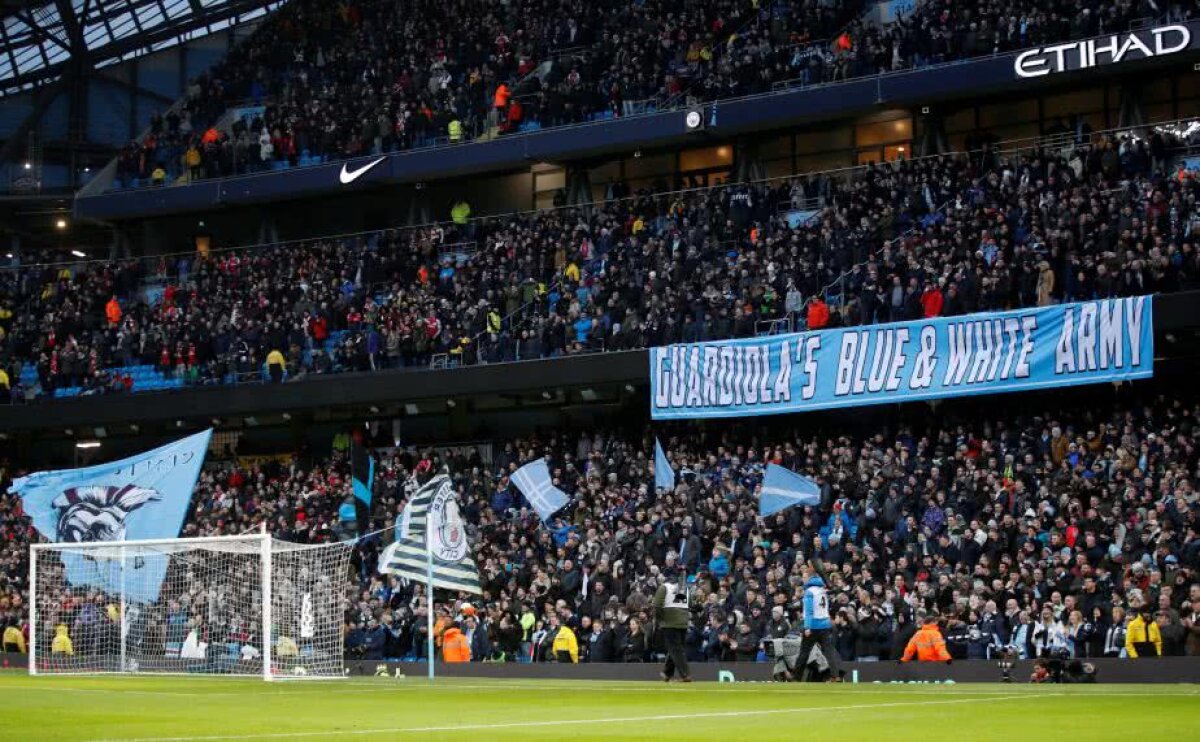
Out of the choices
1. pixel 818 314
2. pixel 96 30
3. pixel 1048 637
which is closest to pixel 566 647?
pixel 818 314

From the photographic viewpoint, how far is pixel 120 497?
117ft

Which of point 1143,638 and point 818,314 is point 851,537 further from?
point 1143,638

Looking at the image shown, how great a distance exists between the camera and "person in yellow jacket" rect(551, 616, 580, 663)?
3266 cm

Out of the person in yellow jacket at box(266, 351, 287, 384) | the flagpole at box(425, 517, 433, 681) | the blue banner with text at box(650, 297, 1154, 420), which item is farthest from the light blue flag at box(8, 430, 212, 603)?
the blue banner with text at box(650, 297, 1154, 420)

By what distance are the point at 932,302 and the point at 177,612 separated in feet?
55.0

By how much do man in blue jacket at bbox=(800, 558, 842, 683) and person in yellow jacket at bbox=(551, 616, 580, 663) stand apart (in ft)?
26.6

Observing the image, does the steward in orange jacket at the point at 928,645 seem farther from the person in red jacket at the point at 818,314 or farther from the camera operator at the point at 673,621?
the person in red jacket at the point at 818,314

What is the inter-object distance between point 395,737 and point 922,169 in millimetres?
31253

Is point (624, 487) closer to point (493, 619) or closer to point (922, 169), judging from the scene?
point (493, 619)

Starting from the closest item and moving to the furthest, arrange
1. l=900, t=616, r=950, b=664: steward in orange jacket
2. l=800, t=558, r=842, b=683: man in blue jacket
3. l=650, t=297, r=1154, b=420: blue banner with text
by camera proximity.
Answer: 1. l=800, t=558, r=842, b=683: man in blue jacket
2. l=900, t=616, r=950, b=664: steward in orange jacket
3. l=650, t=297, r=1154, b=420: blue banner with text

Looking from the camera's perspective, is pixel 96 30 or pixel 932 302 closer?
pixel 932 302

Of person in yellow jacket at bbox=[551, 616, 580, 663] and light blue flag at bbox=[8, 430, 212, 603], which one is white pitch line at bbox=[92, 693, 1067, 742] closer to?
person in yellow jacket at bbox=[551, 616, 580, 663]

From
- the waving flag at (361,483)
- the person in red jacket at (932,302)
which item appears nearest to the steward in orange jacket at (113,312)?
the waving flag at (361,483)

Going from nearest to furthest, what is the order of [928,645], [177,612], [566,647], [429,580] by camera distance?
[928,645] < [429,580] < [566,647] < [177,612]
